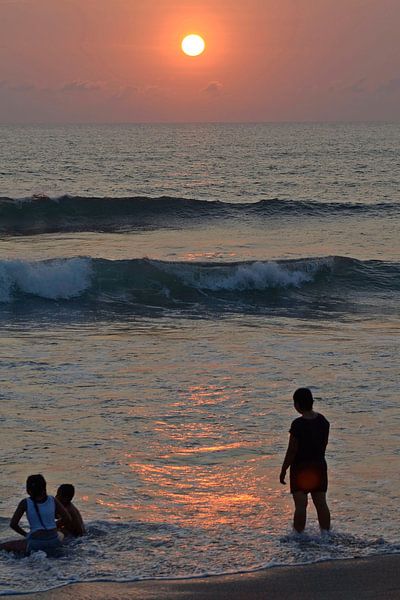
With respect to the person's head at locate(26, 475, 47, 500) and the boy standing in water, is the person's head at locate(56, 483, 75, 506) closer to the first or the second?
the person's head at locate(26, 475, 47, 500)

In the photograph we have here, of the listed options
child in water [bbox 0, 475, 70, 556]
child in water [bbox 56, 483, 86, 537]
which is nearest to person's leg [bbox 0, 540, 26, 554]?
child in water [bbox 0, 475, 70, 556]

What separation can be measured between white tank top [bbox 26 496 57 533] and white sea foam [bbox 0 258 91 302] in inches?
572

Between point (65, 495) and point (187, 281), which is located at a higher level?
point (187, 281)

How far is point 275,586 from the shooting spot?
6875mm

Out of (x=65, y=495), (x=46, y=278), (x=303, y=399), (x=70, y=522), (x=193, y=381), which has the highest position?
(x=46, y=278)

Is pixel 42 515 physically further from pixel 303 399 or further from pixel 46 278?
pixel 46 278

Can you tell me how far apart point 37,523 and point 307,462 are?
225 cm

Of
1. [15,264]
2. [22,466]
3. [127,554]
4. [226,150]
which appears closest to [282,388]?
[22,466]

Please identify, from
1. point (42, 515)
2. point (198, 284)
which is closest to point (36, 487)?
point (42, 515)

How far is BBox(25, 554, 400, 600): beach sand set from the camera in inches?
263

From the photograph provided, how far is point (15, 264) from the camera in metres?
23.6

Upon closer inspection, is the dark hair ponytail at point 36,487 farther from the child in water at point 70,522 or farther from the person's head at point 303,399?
the person's head at point 303,399

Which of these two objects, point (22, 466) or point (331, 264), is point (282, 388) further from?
point (331, 264)

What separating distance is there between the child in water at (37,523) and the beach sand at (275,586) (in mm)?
806
